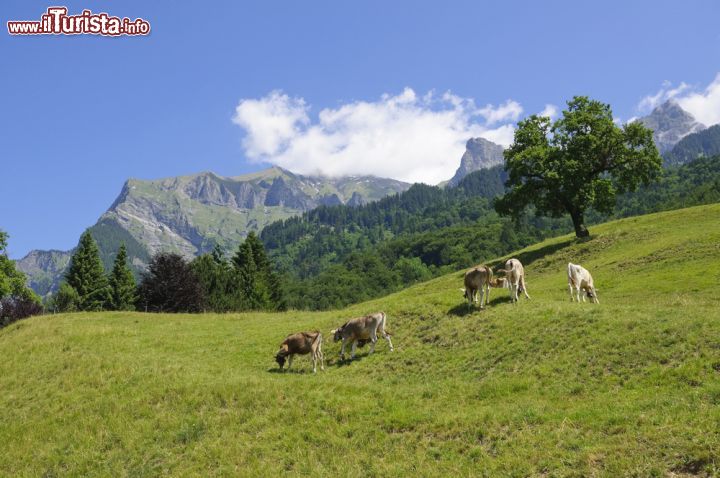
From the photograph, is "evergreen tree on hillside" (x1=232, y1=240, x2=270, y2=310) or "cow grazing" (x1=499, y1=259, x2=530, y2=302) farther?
"evergreen tree on hillside" (x1=232, y1=240, x2=270, y2=310)

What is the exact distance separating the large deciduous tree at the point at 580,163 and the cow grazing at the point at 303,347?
41134mm

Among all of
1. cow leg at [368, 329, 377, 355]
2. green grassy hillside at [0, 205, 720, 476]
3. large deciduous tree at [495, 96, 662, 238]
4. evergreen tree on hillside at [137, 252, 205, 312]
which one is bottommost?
green grassy hillside at [0, 205, 720, 476]

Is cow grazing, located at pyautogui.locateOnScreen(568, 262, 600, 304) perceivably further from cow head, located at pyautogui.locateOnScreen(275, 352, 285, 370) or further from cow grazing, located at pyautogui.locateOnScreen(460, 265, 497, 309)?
cow head, located at pyautogui.locateOnScreen(275, 352, 285, 370)

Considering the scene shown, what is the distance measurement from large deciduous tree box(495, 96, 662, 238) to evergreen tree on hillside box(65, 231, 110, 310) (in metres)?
69.0

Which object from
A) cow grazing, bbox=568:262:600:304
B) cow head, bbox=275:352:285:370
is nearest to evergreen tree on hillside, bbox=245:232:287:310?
cow head, bbox=275:352:285:370

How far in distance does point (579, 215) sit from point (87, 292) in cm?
7825

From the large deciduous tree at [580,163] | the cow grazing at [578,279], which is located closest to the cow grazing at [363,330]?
the cow grazing at [578,279]

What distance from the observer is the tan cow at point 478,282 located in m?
24.2

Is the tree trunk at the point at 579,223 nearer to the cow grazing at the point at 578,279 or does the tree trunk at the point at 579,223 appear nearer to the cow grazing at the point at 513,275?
the cow grazing at the point at 578,279

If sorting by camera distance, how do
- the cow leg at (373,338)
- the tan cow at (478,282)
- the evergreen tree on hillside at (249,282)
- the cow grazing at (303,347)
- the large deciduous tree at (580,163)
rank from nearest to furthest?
1. the cow grazing at (303,347)
2. the cow leg at (373,338)
3. the tan cow at (478,282)
4. the large deciduous tree at (580,163)
5. the evergreen tree on hillside at (249,282)

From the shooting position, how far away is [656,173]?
188ft

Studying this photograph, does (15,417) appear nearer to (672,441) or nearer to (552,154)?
(672,441)

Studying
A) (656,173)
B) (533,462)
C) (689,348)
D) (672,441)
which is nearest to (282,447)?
(533,462)

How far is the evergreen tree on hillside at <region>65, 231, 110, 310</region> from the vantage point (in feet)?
275
